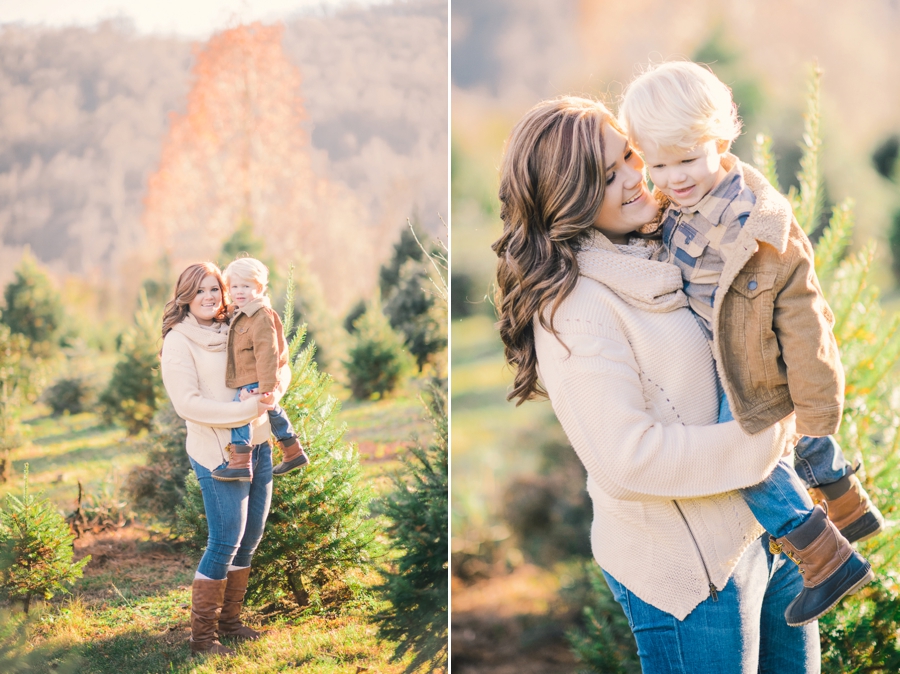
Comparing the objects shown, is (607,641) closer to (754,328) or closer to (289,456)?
(289,456)

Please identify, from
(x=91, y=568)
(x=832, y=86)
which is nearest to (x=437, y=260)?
(x=91, y=568)

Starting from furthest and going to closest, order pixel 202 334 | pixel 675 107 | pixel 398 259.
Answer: pixel 398 259 → pixel 202 334 → pixel 675 107

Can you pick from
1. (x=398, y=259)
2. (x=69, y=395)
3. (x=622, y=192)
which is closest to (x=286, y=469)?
(x=69, y=395)

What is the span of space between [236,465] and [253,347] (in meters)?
0.40

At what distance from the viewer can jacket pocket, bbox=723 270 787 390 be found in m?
1.57

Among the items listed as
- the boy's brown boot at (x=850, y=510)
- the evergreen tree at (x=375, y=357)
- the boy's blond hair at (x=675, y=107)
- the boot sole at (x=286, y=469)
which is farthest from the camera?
the evergreen tree at (x=375, y=357)

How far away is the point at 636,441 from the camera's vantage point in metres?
1.52

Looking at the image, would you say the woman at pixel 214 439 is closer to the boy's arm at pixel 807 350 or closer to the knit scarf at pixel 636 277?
the knit scarf at pixel 636 277

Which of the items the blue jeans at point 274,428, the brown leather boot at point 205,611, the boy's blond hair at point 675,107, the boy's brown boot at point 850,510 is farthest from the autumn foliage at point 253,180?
the boy's brown boot at point 850,510

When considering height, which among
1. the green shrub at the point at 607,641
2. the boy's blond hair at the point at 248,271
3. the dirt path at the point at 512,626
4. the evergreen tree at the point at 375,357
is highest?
the boy's blond hair at the point at 248,271

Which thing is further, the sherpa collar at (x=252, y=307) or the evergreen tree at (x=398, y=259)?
the evergreen tree at (x=398, y=259)

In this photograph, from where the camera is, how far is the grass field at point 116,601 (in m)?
2.44

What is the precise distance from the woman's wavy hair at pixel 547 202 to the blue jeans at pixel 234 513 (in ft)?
3.84

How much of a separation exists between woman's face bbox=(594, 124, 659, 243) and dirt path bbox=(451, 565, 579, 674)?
10.5ft
